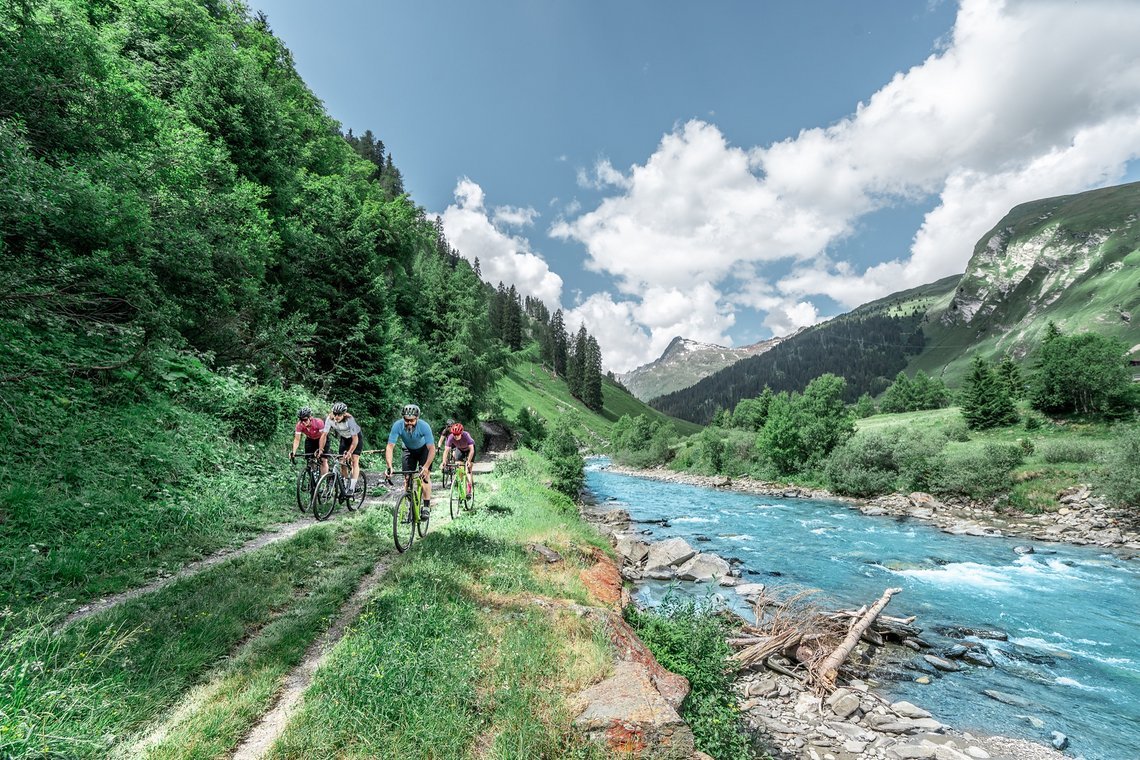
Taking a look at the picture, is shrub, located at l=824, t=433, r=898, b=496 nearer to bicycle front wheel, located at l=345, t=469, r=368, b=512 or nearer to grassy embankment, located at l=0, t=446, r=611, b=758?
grassy embankment, located at l=0, t=446, r=611, b=758

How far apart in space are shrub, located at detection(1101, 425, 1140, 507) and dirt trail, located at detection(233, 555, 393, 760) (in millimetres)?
44578

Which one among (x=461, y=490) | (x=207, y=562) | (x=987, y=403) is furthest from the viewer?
(x=987, y=403)

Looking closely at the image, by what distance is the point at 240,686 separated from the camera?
5.28 m

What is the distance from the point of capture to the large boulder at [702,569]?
19631mm

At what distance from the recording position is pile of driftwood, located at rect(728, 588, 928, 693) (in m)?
11.6

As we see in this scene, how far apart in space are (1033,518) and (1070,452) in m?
9.75

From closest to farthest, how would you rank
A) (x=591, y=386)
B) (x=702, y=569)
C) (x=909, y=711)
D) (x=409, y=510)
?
(x=909, y=711) < (x=409, y=510) < (x=702, y=569) < (x=591, y=386)

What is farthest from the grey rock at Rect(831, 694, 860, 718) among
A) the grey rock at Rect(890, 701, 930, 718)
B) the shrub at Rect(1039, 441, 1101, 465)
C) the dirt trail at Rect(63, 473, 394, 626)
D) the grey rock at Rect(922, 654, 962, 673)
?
the shrub at Rect(1039, 441, 1101, 465)

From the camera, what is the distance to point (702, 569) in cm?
2022

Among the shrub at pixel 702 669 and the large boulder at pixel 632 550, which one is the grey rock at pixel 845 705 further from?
the large boulder at pixel 632 550

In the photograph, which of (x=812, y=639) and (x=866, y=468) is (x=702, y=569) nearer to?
(x=812, y=639)

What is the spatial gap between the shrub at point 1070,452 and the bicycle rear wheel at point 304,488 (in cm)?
5386

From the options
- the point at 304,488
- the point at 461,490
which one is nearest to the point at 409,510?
the point at 461,490

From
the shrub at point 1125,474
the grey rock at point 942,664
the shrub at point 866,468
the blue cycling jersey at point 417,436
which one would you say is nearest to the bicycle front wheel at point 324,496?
the blue cycling jersey at point 417,436
